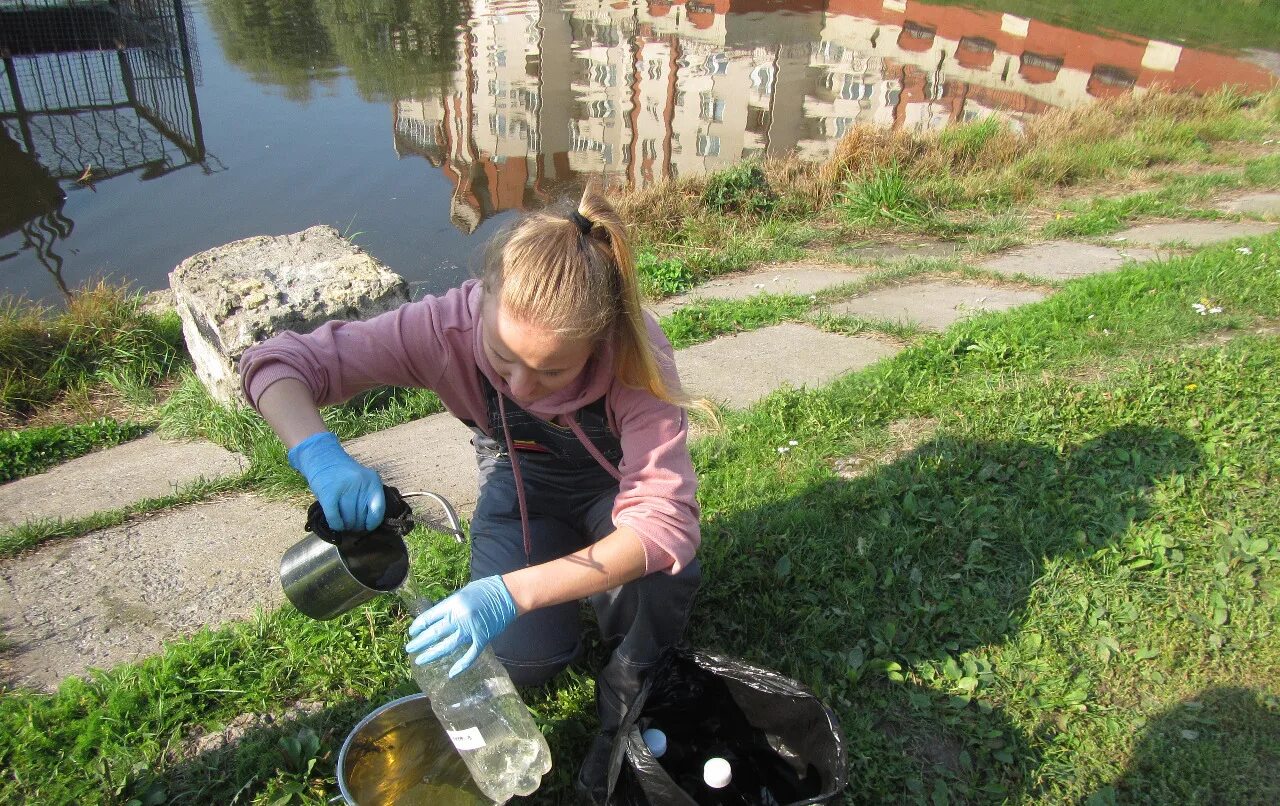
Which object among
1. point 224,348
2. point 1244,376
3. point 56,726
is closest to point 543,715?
point 56,726

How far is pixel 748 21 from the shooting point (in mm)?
20703

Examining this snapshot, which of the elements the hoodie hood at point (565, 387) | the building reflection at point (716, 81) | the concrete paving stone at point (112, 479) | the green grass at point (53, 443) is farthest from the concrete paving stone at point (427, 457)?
the building reflection at point (716, 81)

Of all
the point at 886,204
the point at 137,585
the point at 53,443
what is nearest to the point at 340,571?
the point at 137,585

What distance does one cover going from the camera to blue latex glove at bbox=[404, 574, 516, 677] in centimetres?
192

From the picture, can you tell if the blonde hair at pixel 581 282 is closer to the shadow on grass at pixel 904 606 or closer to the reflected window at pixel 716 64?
the shadow on grass at pixel 904 606

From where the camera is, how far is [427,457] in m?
3.87

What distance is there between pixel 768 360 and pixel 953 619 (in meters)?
2.01

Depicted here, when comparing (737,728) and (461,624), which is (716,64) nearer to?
(737,728)

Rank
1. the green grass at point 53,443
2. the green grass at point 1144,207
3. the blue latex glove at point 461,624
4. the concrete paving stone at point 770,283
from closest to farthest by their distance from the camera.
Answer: the blue latex glove at point 461,624
the green grass at point 53,443
the concrete paving stone at point 770,283
the green grass at point 1144,207

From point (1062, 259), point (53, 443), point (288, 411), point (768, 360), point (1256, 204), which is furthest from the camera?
point (1256, 204)

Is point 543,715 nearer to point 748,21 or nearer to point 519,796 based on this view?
point 519,796

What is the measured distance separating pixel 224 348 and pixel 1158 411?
407 centimetres

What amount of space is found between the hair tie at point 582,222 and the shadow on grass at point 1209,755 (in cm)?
192

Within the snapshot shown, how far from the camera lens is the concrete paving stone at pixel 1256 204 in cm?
689
